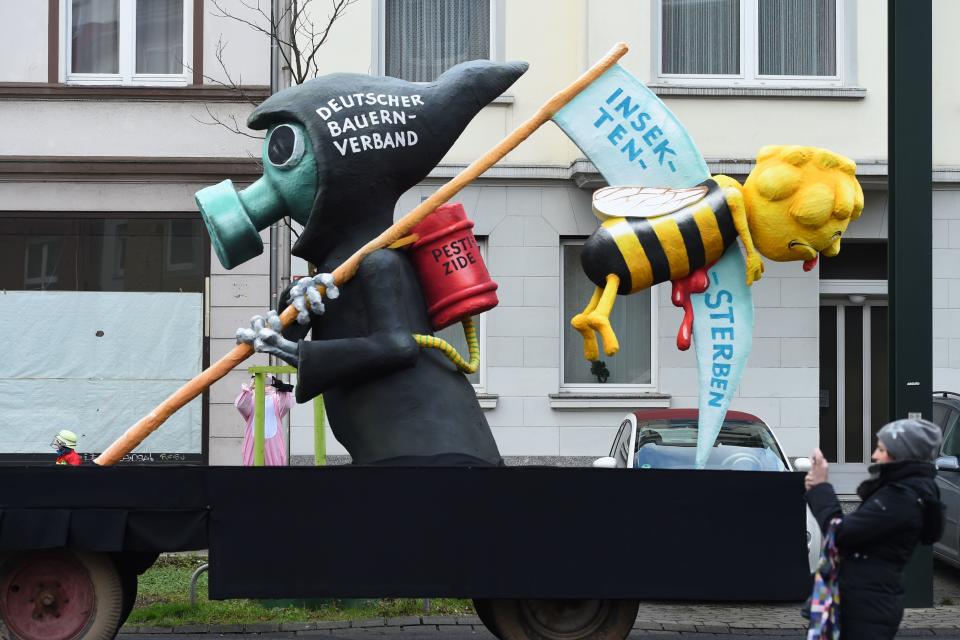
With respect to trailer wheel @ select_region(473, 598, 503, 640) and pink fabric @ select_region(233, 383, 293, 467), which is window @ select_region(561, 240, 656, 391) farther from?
trailer wheel @ select_region(473, 598, 503, 640)

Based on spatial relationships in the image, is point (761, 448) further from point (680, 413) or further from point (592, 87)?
point (592, 87)

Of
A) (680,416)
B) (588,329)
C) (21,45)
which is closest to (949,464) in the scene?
(680,416)

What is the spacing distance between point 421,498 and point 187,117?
884 cm

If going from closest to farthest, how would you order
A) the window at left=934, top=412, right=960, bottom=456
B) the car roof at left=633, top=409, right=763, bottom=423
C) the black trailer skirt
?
the black trailer skirt
the car roof at left=633, top=409, right=763, bottom=423
the window at left=934, top=412, right=960, bottom=456

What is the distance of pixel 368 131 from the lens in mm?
→ 6684

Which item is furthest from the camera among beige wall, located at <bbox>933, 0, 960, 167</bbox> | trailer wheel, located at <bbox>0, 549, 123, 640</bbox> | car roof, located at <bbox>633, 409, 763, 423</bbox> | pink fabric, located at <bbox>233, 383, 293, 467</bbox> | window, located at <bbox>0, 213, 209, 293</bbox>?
window, located at <bbox>0, 213, 209, 293</bbox>

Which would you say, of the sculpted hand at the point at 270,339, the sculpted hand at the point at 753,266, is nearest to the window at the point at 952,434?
the sculpted hand at the point at 753,266

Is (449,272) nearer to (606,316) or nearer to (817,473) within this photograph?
(606,316)

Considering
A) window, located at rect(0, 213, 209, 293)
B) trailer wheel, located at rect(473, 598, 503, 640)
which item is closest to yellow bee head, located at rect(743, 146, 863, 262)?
trailer wheel, located at rect(473, 598, 503, 640)

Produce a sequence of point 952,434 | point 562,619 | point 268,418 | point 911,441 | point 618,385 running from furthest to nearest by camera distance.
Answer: point 618,385 → point 952,434 → point 268,418 → point 562,619 → point 911,441

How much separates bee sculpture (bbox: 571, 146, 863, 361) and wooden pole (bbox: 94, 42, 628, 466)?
591 mm

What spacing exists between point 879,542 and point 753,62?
34.1 ft

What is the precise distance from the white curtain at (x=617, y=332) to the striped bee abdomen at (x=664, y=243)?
293 inches

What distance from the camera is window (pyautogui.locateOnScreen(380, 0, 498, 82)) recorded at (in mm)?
14297
